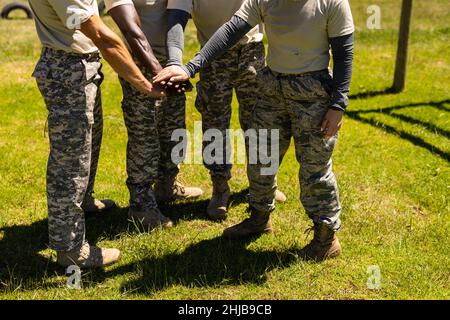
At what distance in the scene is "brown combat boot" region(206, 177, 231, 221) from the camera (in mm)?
5016

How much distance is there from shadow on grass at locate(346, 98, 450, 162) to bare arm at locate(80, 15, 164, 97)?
364cm

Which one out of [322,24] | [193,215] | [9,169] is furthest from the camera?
[9,169]

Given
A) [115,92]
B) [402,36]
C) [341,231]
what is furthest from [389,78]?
[341,231]

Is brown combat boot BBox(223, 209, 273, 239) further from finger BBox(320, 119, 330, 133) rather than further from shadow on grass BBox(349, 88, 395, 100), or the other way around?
shadow on grass BBox(349, 88, 395, 100)

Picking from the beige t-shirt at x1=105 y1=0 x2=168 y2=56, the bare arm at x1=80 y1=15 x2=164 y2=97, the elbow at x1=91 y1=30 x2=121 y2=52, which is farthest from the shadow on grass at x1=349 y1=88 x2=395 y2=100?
the elbow at x1=91 y1=30 x2=121 y2=52

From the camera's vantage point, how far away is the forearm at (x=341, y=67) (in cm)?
377

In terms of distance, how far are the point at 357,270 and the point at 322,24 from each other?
1.74m

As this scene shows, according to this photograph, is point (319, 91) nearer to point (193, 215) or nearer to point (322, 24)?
point (322, 24)

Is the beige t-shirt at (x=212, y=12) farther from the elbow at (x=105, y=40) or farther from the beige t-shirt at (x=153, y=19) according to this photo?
the elbow at (x=105, y=40)

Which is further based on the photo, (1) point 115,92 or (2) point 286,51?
(1) point 115,92

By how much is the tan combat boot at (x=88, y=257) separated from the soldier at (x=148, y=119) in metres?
0.44

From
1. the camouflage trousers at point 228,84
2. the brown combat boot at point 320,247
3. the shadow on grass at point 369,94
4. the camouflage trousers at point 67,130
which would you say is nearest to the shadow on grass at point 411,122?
the shadow on grass at point 369,94

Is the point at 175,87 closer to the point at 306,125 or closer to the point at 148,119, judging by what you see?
the point at 148,119

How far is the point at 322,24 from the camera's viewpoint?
3748 millimetres
